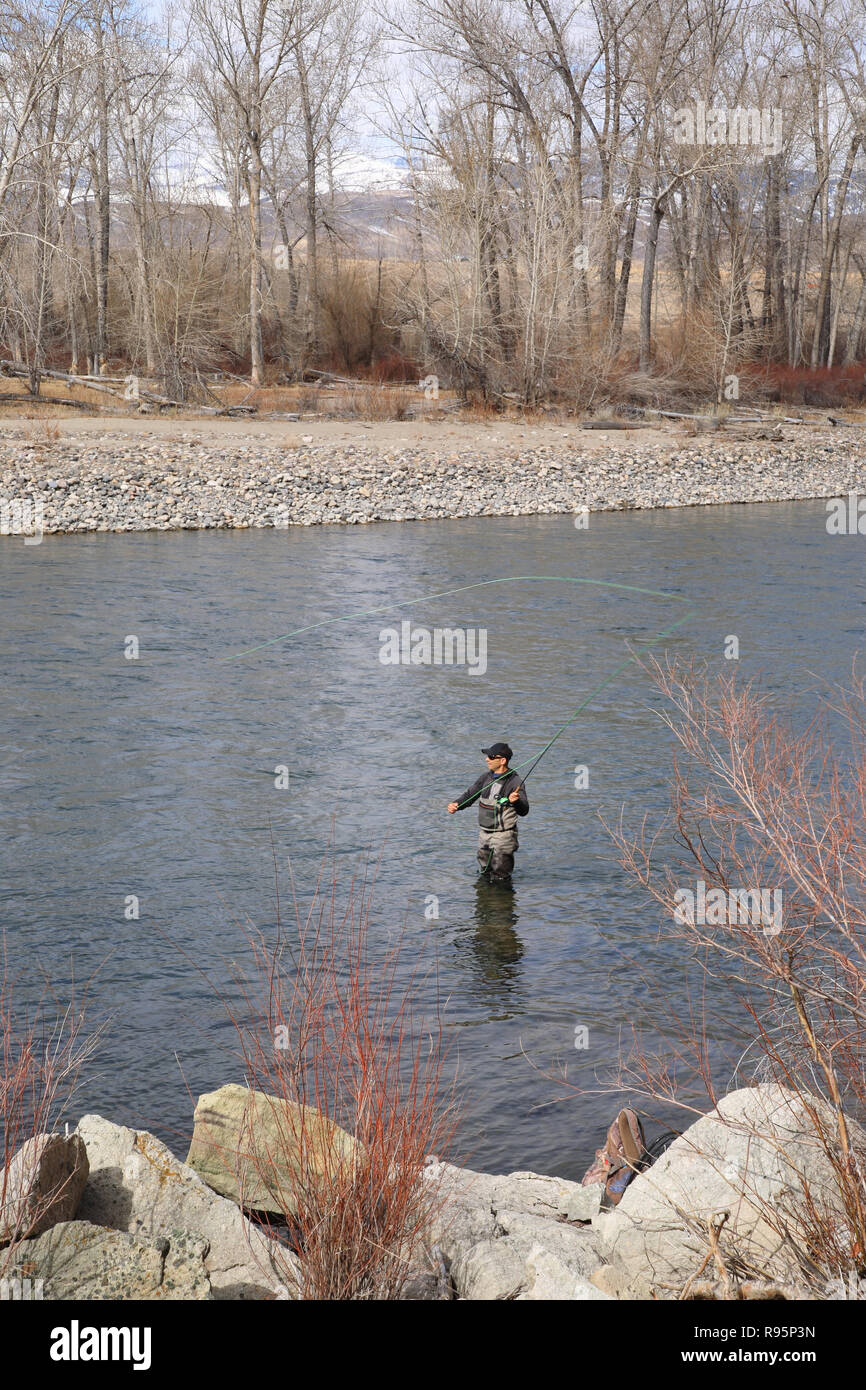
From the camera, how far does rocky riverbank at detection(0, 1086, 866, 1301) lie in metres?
4.14

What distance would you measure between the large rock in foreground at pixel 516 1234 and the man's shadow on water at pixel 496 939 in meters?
2.04

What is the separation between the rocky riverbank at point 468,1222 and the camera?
13.6 feet

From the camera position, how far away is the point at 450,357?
36.9m

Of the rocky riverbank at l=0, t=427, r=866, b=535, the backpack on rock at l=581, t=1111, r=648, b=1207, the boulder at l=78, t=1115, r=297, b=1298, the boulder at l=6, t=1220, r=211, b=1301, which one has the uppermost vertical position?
the rocky riverbank at l=0, t=427, r=866, b=535

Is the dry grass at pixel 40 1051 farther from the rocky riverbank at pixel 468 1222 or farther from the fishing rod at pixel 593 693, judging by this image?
the fishing rod at pixel 593 693

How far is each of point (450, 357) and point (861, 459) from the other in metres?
11.4

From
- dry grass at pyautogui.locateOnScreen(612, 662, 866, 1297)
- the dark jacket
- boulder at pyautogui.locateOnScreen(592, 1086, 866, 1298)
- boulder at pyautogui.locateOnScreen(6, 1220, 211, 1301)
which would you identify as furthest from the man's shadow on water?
boulder at pyautogui.locateOnScreen(6, 1220, 211, 1301)

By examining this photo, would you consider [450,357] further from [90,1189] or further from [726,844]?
[90,1189]

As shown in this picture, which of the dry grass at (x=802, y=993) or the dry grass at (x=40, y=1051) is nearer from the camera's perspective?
the dry grass at (x=802, y=993)

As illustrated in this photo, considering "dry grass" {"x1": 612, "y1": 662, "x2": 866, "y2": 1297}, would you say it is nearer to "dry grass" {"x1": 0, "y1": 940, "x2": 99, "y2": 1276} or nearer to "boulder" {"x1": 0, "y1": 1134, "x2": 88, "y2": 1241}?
"boulder" {"x1": 0, "y1": 1134, "x2": 88, "y2": 1241}

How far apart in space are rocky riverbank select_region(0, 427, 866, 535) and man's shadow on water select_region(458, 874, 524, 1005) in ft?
53.5

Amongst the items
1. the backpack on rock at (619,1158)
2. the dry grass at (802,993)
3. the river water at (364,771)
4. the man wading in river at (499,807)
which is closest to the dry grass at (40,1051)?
the river water at (364,771)

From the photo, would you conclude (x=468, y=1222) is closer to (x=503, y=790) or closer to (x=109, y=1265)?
(x=109, y=1265)

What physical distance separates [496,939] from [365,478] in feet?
67.0
